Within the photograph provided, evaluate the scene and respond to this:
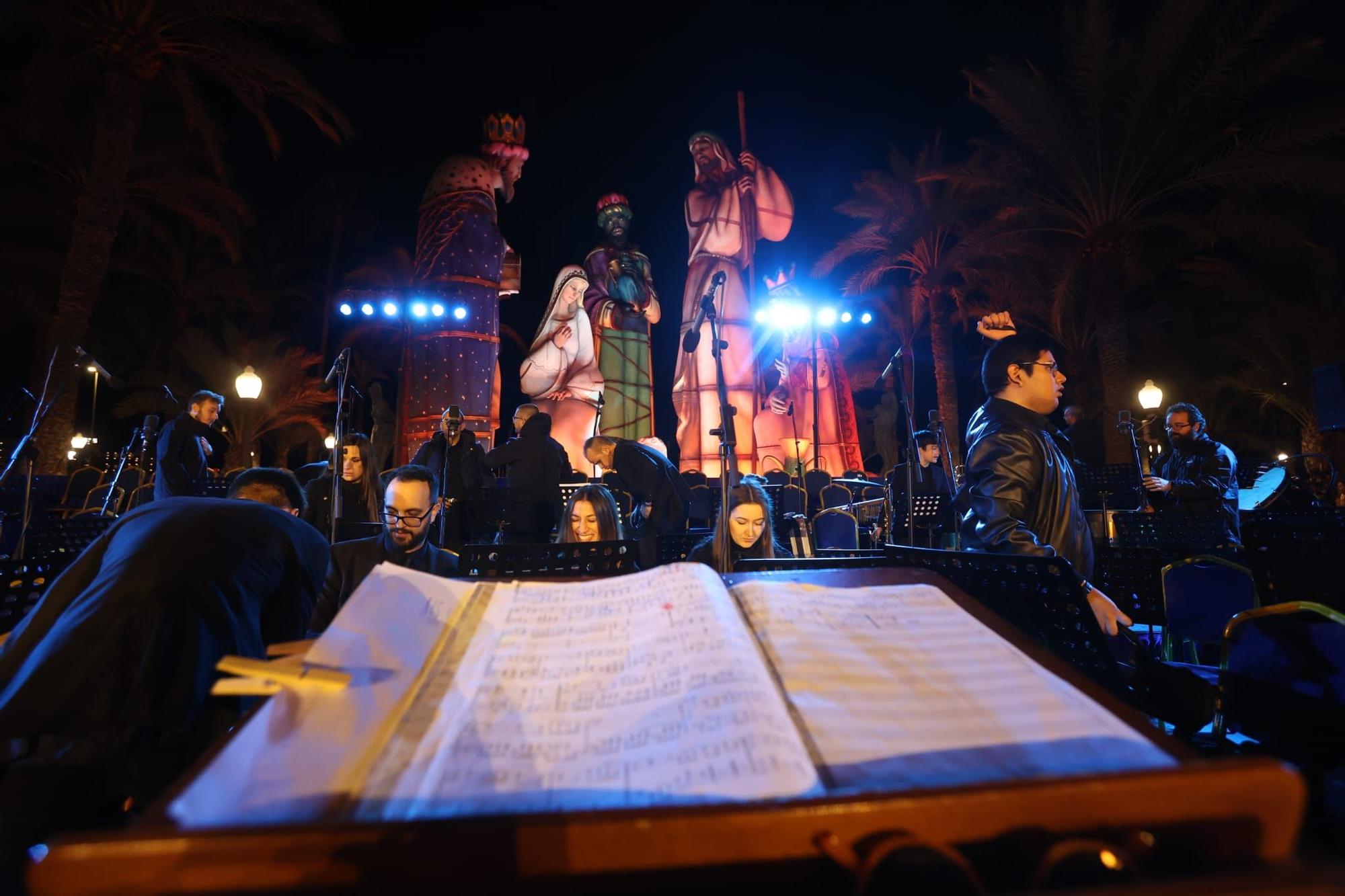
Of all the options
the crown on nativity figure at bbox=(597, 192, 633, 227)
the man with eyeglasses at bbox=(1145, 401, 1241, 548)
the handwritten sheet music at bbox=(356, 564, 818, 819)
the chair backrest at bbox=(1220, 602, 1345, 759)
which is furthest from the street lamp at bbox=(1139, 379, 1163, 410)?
the handwritten sheet music at bbox=(356, 564, 818, 819)

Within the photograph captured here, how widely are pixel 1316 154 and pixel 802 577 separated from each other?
14418mm

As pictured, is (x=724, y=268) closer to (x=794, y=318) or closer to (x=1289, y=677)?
(x=794, y=318)

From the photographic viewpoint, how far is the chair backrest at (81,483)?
1164cm

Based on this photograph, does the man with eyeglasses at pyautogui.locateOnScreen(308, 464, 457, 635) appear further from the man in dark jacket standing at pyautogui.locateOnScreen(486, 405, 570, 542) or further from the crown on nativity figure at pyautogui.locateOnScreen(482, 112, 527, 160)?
the crown on nativity figure at pyautogui.locateOnScreen(482, 112, 527, 160)

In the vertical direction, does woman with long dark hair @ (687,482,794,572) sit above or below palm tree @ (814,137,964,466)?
below

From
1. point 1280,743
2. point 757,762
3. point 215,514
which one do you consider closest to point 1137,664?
point 1280,743

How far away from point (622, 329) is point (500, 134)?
20.2 ft

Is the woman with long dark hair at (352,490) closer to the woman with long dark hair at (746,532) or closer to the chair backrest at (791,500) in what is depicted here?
the woman with long dark hair at (746,532)

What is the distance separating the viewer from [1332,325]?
13.8 meters

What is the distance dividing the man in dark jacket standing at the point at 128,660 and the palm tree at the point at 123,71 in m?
10.6

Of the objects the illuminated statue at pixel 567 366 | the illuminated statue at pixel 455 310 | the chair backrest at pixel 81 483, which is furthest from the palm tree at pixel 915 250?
the chair backrest at pixel 81 483

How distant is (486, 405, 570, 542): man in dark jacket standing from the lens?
8.13m

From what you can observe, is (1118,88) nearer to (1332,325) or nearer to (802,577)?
(1332,325)

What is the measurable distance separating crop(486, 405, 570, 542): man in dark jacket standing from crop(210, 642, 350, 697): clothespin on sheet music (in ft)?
23.8
